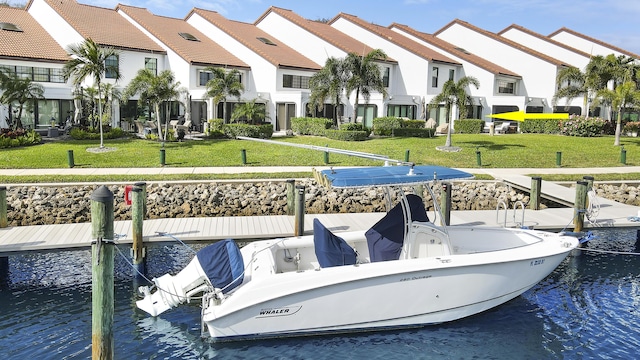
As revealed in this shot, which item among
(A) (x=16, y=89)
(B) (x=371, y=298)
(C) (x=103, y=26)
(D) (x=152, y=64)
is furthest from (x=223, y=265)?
(C) (x=103, y=26)

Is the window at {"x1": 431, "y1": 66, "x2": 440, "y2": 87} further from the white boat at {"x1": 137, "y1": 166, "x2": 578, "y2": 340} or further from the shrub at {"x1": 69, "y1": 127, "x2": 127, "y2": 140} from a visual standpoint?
the white boat at {"x1": 137, "y1": 166, "x2": 578, "y2": 340}

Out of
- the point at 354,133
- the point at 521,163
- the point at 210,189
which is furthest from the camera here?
the point at 354,133

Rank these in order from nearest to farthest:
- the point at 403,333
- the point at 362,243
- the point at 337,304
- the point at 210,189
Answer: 1. the point at 337,304
2. the point at 403,333
3. the point at 362,243
4. the point at 210,189

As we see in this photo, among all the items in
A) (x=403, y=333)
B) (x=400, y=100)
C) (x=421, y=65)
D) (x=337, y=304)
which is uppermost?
(x=421, y=65)

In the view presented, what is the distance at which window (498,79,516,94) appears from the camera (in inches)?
1866

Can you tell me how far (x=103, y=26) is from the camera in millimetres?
39000

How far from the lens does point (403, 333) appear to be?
36.1 feet

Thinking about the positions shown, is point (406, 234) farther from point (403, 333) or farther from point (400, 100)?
point (400, 100)

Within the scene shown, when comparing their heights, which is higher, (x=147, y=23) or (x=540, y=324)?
(x=147, y=23)

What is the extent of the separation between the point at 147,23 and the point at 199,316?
113ft

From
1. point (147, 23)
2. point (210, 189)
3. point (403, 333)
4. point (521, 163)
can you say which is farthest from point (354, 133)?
point (403, 333)

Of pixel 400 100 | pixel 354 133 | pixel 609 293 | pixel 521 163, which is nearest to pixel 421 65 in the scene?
pixel 400 100

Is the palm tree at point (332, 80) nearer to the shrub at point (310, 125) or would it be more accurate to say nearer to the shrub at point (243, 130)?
the shrub at point (310, 125)

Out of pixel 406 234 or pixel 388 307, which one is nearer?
pixel 388 307
